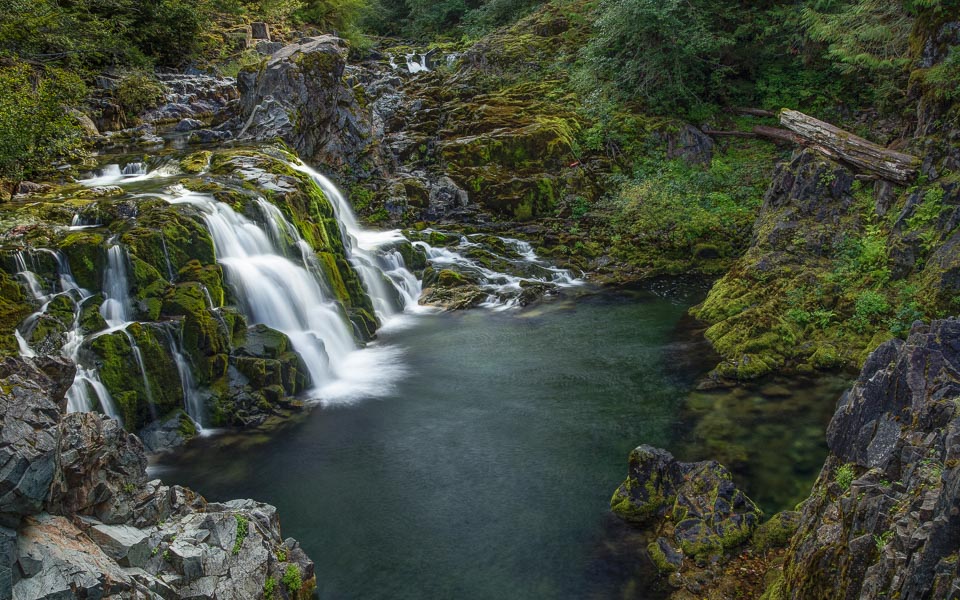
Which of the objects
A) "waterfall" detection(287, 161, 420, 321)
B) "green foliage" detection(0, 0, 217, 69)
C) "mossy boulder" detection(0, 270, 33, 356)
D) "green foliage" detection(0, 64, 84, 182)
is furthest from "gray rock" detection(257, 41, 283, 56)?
"mossy boulder" detection(0, 270, 33, 356)

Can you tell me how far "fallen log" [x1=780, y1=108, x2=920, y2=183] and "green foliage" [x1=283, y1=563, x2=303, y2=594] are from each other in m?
14.8

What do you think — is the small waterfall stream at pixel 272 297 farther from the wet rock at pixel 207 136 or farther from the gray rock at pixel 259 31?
the gray rock at pixel 259 31

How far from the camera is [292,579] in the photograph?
254 inches

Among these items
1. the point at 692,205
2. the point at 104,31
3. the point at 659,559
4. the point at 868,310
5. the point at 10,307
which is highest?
the point at 104,31

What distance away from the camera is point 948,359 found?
5508 mm

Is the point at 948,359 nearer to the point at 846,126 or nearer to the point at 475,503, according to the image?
the point at 475,503

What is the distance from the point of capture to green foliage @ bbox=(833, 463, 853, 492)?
5492 millimetres

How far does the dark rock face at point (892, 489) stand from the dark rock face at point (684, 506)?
3.38ft

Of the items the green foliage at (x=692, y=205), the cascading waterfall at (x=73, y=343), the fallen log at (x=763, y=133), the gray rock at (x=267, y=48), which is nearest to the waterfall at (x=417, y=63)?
the gray rock at (x=267, y=48)

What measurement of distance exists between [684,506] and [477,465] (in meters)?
3.45

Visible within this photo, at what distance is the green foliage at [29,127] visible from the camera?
12.4m

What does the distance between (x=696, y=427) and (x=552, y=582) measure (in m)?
4.50

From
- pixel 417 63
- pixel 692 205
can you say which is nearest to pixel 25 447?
pixel 692 205

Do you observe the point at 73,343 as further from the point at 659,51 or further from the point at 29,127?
the point at 659,51
